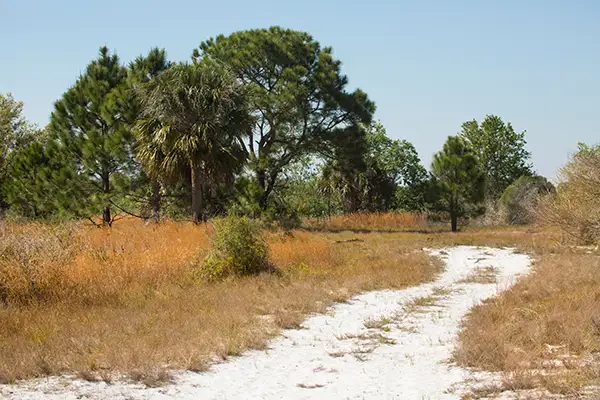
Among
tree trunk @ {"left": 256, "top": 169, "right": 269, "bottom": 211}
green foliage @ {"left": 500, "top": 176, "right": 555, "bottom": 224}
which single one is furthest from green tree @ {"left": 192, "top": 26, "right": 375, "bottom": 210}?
green foliage @ {"left": 500, "top": 176, "right": 555, "bottom": 224}

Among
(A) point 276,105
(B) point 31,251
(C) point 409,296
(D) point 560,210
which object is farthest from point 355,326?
(A) point 276,105

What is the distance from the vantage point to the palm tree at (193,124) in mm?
22422

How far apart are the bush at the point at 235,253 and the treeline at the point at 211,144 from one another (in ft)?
28.2

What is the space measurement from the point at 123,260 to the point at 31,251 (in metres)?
2.27

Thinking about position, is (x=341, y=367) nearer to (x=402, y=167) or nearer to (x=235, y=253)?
(x=235, y=253)

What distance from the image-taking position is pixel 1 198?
39.0 metres

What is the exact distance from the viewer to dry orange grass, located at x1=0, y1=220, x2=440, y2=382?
6785 millimetres

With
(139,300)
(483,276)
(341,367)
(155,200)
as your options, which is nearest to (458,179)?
(155,200)

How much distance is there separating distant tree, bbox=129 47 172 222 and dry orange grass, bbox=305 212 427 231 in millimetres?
11462

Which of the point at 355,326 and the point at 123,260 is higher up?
the point at 123,260

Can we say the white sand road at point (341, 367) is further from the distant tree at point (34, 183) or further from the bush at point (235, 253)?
the distant tree at point (34, 183)

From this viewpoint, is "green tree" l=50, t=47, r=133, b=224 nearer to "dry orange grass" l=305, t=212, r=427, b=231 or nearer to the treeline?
the treeline

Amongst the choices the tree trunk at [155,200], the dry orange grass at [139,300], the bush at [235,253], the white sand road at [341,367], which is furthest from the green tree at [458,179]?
the white sand road at [341,367]

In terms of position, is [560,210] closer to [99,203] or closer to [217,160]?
[217,160]
